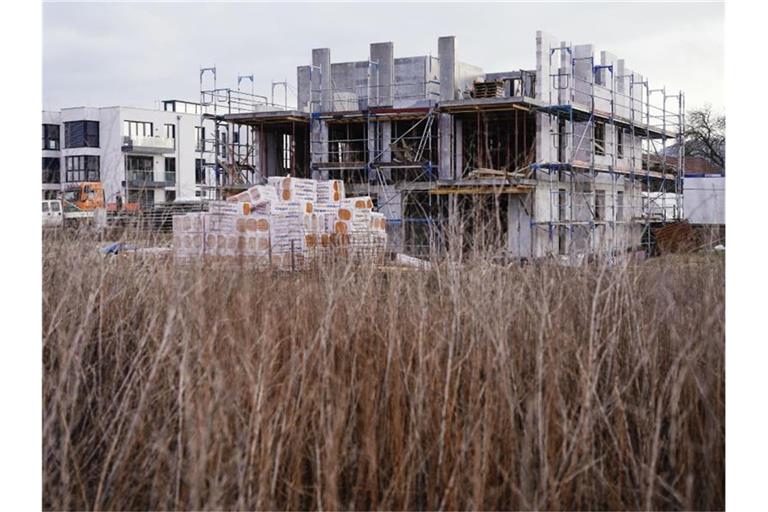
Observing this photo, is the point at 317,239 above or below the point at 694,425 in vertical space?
above

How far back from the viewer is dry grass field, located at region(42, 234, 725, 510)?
196 inches

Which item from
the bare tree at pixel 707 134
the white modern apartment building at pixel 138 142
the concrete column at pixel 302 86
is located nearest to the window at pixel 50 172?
the white modern apartment building at pixel 138 142

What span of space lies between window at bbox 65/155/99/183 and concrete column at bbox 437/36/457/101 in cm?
3439

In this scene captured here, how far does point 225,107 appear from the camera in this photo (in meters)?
30.8

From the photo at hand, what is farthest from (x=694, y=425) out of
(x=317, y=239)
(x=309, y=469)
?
(x=317, y=239)

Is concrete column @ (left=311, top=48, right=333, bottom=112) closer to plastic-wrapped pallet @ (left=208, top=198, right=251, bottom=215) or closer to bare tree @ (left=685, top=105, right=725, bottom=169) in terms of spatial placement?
plastic-wrapped pallet @ (left=208, top=198, right=251, bottom=215)

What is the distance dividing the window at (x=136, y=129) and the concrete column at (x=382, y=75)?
34.3 metres

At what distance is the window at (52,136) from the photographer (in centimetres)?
5859

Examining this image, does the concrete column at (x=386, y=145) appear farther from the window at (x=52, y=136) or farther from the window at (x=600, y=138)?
the window at (x=52, y=136)

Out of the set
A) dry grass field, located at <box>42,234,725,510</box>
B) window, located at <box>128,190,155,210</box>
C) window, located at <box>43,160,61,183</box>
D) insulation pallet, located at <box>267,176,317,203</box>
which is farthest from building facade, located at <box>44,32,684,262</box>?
dry grass field, located at <box>42,234,725,510</box>

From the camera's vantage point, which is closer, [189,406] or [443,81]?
[189,406]
